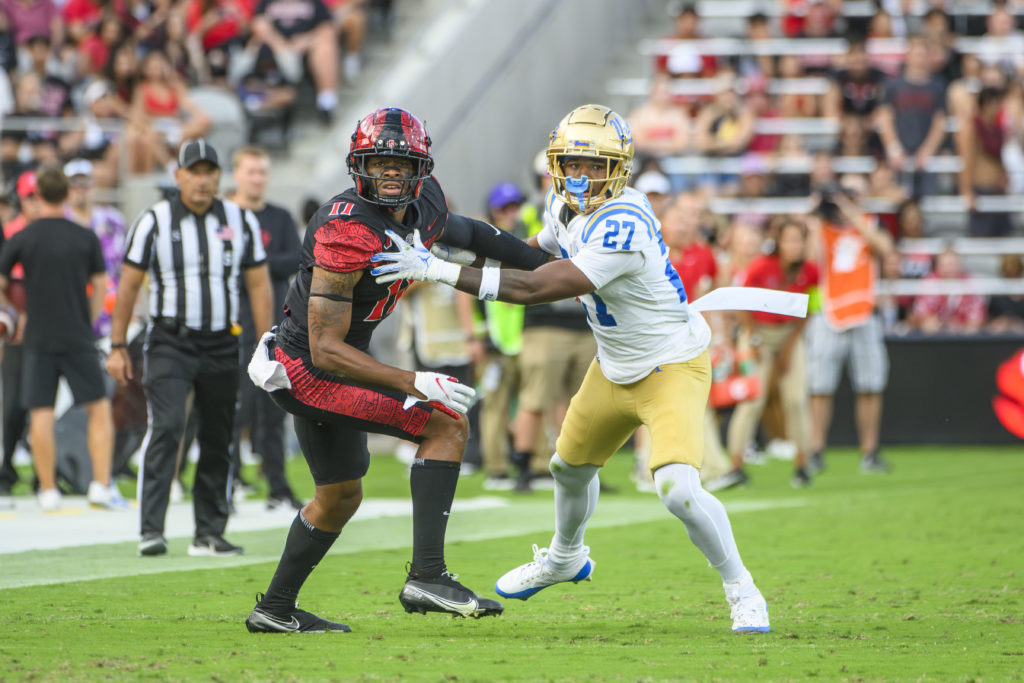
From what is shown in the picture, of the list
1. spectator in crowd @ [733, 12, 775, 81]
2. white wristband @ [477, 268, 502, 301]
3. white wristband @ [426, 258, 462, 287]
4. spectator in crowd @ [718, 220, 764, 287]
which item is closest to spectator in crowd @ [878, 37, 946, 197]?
spectator in crowd @ [733, 12, 775, 81]

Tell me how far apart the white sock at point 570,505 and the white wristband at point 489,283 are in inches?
35.3

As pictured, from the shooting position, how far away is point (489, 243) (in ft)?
18.1

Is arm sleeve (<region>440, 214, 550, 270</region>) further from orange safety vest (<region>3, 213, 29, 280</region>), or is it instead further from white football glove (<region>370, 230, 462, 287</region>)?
orange safety vest (<region>3, 213, 29, 280</region>)

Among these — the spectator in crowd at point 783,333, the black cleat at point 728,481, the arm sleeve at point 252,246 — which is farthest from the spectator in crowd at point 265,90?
the arm sleeve at point 252,246

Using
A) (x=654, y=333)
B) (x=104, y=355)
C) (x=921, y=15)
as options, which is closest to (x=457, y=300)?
(x=104, y=355)

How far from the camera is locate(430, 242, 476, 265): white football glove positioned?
17.9 ft

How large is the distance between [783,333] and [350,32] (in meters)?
7.97

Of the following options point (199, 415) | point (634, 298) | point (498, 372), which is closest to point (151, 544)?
point (199, 415)

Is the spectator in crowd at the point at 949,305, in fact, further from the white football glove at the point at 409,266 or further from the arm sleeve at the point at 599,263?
the white football glove at the point at 409,266

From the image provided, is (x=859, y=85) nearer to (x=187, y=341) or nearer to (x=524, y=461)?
(x=524, y=461)

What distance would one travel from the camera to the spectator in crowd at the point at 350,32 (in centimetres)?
1709

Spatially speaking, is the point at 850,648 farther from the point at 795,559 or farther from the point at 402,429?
the point at 795,559

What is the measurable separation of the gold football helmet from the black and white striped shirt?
8.41ft

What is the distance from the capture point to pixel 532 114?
1770 cm
